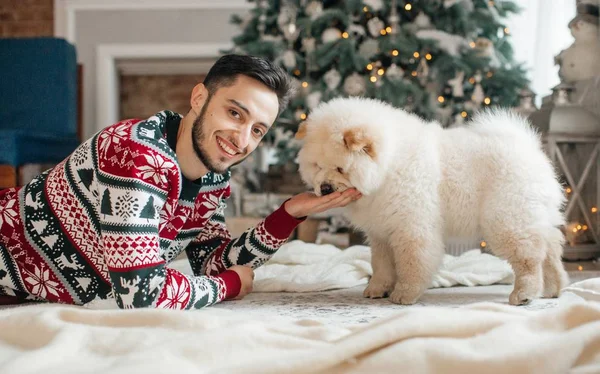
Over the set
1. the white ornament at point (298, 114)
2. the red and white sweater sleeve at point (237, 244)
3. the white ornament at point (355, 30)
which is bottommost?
the red and white sweater sleeve at point (237, 244)

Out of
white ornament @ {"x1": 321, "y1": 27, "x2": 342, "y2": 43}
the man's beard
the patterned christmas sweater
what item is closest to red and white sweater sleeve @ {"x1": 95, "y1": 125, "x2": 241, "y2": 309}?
the patterned christmas sweater

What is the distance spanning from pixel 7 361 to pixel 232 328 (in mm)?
378

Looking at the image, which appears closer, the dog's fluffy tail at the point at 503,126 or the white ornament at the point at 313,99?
the dog's fluffy tail at the point at 503,126

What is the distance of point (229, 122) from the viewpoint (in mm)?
1713

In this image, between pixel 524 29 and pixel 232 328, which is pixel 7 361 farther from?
pixel 524 29

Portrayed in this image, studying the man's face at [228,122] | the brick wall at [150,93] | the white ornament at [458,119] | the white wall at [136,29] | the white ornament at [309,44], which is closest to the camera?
the man's face at [228,122]

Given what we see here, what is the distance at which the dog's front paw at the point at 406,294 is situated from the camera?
1.95 metres

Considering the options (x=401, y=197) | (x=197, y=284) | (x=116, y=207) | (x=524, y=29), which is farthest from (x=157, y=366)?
(x=524, y=29)

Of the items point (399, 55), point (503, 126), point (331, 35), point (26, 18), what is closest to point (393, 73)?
point (399, 55)

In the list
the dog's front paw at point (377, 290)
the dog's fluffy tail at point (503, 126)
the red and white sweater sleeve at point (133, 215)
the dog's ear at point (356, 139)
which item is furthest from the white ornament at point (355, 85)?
the red and white sweater sleeve at point (133, 215)

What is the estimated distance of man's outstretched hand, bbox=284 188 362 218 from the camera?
192 centimetres

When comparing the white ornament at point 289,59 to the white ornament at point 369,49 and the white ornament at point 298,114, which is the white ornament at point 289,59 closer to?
the white ornament at point 298,114

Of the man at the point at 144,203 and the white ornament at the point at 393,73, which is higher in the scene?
the white ornament at the point at 393,73

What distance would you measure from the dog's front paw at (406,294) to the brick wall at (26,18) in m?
4.90
